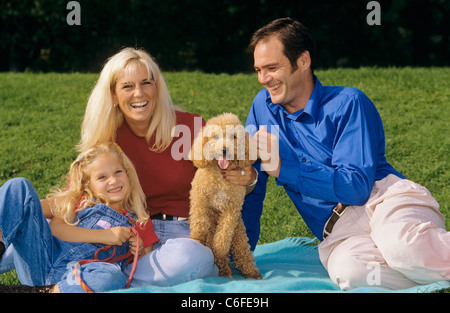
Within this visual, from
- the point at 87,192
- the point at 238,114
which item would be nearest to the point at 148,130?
the point at 87,192

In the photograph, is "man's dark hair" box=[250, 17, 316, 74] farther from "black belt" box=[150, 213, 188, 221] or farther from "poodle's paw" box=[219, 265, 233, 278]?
"poodle's paw" box=[219, 265, 233, 278]

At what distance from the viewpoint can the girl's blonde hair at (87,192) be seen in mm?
3400

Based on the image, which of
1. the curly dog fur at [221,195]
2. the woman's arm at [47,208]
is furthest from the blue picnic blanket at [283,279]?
the woman's arm at [47,208]

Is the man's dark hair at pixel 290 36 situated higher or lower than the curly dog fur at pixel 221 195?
higher

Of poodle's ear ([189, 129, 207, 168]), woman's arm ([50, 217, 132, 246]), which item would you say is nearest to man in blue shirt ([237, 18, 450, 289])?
poodle's ear ([189, 129, 207, 168])

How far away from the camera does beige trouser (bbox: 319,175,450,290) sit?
119 inches

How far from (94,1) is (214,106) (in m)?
5.69

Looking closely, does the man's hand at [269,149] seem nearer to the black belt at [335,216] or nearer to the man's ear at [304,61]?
the black belt at [335,216]

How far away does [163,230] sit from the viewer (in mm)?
3643

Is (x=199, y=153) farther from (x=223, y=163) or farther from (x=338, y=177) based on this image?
(x=338, y=177)

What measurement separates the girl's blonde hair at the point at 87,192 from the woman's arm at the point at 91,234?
0.11 meters

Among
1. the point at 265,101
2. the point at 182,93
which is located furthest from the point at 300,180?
the point at 182,93

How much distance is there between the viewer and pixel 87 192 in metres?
3.51
